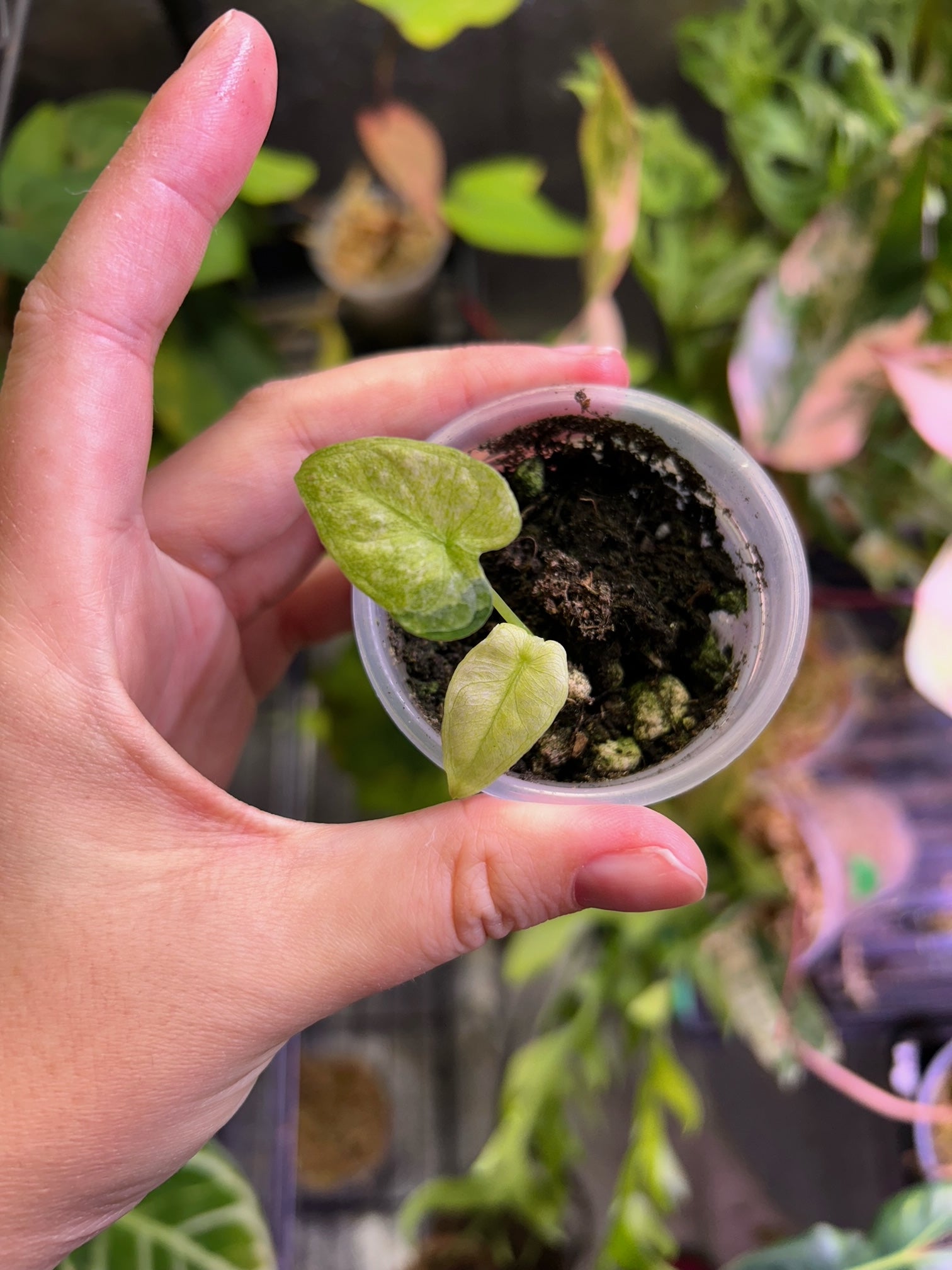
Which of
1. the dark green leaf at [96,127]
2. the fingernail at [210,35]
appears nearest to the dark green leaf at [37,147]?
the dark green leaf at [96,127]

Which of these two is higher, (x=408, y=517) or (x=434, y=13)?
(x=434, y=13)

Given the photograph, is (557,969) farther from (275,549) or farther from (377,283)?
(377,283)

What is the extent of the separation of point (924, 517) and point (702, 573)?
43 cm

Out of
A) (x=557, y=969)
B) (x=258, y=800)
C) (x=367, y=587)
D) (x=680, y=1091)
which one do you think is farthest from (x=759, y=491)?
(x=258, y=800)

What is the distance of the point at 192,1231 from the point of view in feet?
2.39

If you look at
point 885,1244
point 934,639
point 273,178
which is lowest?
point 885,1244

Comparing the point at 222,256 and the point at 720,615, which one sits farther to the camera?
the point at 222,256

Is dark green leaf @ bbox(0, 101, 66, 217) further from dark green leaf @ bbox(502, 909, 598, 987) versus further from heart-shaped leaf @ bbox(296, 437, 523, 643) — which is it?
dark green leaf @ bbox(502, 909, 598, 987)

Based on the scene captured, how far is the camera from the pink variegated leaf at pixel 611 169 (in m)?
0.70

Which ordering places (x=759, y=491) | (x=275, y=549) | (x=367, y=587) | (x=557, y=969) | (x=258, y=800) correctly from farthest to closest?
(x=258, y=800) < (x=557, y=969) < (x=275, y=549) < (x=759, y=491) < (x=367, y=587)

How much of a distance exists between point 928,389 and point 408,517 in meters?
0.42

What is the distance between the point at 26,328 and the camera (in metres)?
0.48

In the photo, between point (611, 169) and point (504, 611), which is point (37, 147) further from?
point (504, 611)

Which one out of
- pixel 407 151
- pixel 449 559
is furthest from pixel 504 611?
pixel 407 151
